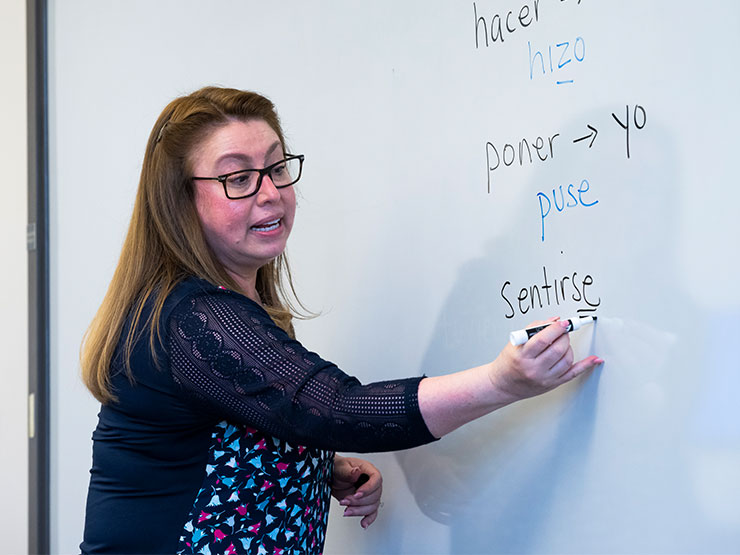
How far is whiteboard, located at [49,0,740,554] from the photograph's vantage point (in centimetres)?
75

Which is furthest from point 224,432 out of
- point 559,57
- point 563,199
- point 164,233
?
point 559,57

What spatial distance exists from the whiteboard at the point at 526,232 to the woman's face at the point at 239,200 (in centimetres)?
22

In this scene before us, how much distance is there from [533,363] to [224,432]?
1.19ft

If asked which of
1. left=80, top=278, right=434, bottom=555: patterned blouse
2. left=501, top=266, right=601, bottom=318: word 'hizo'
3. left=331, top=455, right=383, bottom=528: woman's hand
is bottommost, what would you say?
left=331, top=455, right=383, bottom=528: woman's hand

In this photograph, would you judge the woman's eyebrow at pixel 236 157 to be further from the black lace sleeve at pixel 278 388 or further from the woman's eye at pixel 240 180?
the black lace sleeve at pixel 278 388

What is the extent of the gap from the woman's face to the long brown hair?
14mm

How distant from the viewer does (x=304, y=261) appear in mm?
1264

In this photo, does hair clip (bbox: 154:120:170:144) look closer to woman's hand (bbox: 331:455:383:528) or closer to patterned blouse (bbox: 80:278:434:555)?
patterned blouse (bbox: 80:278:434:555)

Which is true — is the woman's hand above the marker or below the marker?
below

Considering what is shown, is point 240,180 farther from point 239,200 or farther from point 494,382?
point 494,382
